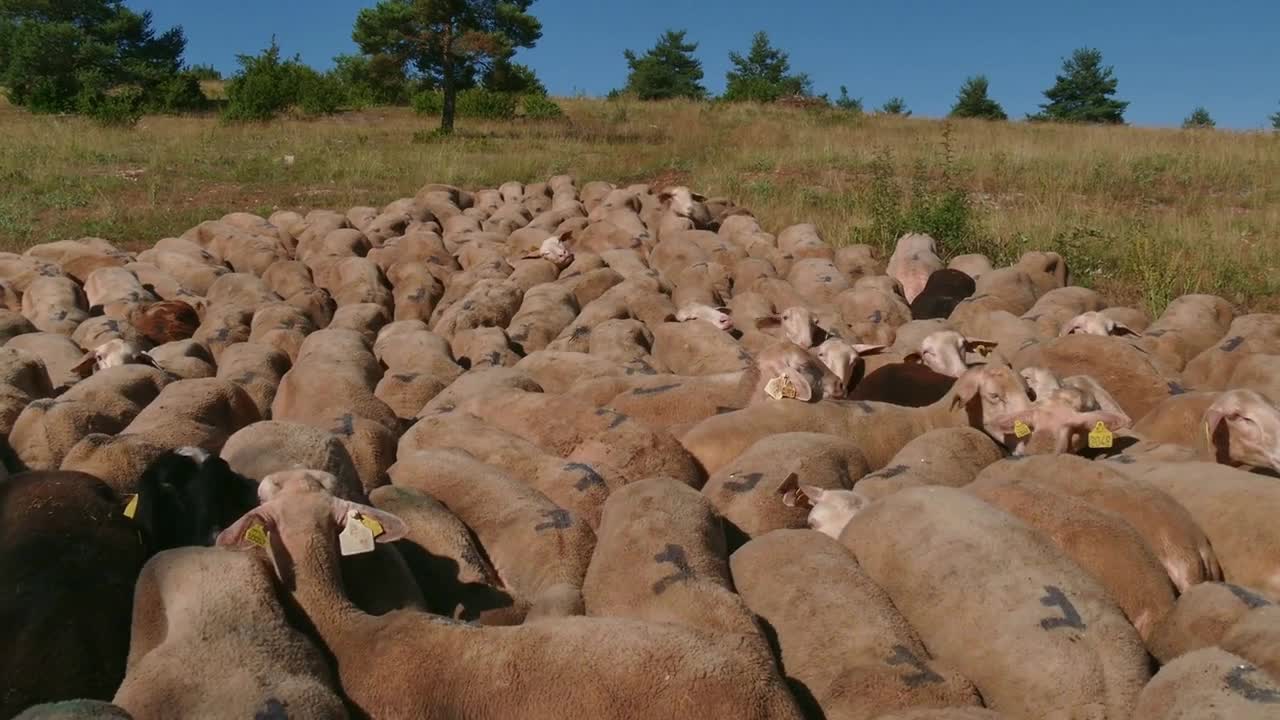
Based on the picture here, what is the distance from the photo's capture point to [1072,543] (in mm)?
4711

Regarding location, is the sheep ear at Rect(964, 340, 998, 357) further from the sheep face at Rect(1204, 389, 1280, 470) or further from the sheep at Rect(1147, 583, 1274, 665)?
the sheep at Rect(1147, 583, 1274, 665)

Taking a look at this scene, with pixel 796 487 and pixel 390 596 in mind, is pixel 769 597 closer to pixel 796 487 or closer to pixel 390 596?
pixel 796 487

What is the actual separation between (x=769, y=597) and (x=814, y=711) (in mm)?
688

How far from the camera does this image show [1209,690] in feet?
11.2

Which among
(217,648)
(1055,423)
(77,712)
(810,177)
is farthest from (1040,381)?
(810,177)

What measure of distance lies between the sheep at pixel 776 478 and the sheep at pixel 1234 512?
1455mm

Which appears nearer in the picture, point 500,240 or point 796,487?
point 796,487

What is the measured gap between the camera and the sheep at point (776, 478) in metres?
5.33

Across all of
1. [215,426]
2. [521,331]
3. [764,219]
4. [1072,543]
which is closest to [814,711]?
[1072,543]

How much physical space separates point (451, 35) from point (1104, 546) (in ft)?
90.1

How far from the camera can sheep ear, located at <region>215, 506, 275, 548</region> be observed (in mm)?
4199

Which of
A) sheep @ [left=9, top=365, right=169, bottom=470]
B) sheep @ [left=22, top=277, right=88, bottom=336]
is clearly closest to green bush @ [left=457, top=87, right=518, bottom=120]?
sheep @ [left=22, top=277, right=88, bottom=336]

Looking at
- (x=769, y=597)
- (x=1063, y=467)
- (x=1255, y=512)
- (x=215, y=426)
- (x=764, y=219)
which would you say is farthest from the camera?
(x=764, y=219)

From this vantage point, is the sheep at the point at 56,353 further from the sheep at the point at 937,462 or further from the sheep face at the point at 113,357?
the sheep at the point at 937,462
